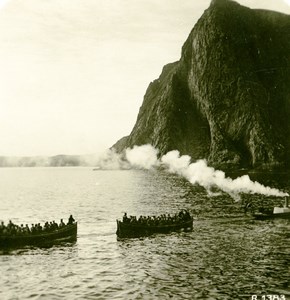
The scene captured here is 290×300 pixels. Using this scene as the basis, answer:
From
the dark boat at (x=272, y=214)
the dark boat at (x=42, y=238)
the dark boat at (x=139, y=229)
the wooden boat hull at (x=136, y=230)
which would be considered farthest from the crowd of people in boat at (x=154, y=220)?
the dark boat at (x=272, y=214)

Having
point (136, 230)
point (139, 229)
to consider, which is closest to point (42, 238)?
point (136, 230)

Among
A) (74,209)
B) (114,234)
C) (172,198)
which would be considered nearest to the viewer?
(114,234)

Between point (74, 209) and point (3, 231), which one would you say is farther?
point (74, 209)

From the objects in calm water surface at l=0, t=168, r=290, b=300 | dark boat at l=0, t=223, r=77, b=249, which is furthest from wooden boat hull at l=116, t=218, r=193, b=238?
dark boat at l=0, t=223, r=77, b=249

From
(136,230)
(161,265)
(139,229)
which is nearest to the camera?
(161,265)

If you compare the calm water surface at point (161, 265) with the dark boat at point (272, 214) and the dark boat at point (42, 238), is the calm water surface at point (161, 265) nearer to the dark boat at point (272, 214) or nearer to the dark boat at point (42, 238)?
the dark boat at point (42, 238)

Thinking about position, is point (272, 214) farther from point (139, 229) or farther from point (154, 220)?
point (139, 229)

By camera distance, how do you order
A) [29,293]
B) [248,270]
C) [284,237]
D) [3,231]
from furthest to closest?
[284,237] → [3,231] → [248,270] → [29,293]

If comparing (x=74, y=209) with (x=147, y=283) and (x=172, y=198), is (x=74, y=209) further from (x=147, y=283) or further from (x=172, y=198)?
(x=147, y=283)

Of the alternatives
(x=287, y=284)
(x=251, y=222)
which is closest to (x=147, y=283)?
(x=287, y=284)
